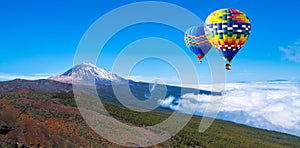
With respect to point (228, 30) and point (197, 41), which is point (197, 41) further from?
point (228, 30)

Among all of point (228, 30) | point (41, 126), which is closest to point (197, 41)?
point (228, 30)

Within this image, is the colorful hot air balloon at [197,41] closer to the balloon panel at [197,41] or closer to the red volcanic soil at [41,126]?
the balloon panel at [197,41]

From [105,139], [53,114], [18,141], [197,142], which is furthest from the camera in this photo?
[197,142]

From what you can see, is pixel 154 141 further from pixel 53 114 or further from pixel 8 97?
pixel 8 97

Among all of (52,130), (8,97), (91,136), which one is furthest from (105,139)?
(8,97)

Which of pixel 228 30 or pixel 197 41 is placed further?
pixel 197 41

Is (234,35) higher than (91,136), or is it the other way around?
(234,35)
